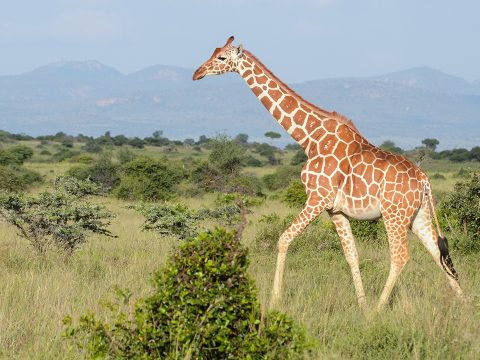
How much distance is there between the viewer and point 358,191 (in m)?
7.27

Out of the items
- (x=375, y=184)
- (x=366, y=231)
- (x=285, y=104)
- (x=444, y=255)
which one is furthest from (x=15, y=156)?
(x=444, y=255)

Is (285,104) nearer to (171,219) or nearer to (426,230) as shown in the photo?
(426,230)

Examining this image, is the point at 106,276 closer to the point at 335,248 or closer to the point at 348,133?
the point at 348,133

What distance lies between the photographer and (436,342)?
545 centimetres

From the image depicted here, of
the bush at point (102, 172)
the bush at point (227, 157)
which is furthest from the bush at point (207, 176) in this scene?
the bush at point (102, 172)

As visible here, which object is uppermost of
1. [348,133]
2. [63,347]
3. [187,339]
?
[348,133]

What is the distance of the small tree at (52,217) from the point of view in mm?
10070

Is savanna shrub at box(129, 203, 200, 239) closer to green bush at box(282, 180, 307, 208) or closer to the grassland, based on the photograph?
the grassland

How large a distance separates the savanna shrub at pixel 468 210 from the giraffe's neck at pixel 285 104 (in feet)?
13.1

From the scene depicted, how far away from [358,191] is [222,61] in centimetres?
202

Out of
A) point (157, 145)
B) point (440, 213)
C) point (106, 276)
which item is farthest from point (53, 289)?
point (157, 145)

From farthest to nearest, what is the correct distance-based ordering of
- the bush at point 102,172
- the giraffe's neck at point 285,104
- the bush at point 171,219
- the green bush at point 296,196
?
the bush at point 102,172 < the green bush at point 296,196 < the bush at point 171,219 < the giraffe's neck at point 285,104

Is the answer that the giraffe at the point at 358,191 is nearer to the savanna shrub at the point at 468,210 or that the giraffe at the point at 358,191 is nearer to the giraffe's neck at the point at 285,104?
the giraffe's neck at the point at 285,104

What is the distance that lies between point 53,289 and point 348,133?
3351mm
